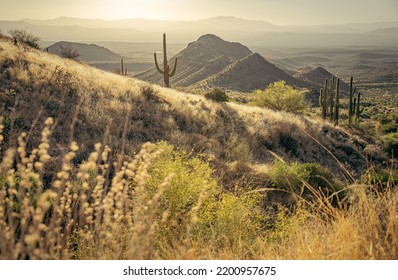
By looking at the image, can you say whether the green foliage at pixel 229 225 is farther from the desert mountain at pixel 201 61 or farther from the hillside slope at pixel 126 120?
the desert mountain at pixel 201 61

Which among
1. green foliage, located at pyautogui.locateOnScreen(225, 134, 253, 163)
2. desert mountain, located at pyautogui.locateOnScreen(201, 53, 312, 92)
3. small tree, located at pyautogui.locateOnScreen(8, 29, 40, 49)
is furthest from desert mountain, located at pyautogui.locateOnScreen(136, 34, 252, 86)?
green foliage, located at pyautogui.locateOnScreen(225, 134, 253, 163)

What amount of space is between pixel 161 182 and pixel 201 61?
93146mm

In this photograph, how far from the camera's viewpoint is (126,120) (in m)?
10.2

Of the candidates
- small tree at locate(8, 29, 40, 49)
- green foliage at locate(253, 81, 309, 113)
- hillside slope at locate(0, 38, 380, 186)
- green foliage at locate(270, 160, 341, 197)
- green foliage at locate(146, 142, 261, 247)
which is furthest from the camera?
green foliage at locate(253, 81, 309, 113)

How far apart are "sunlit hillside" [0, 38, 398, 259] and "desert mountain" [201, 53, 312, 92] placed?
170 feet

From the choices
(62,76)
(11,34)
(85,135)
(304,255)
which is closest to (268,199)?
(85,135)

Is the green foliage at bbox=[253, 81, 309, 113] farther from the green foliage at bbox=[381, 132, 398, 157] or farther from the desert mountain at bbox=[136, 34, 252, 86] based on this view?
the desert mountain at bbox=[136, 34, 252, 86]

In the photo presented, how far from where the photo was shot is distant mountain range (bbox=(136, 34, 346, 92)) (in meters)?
70.8

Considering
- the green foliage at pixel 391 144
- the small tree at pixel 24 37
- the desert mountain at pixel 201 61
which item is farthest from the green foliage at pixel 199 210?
the desert mountain at pixel 201 61

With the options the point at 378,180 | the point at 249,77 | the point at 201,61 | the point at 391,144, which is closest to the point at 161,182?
the point at 378,180

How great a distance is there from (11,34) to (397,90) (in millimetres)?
71056

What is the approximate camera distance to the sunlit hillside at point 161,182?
9.20ft

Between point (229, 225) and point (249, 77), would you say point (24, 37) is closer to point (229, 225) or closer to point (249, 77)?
point (229, 225)

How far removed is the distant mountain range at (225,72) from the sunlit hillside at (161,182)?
5327 centimetres
